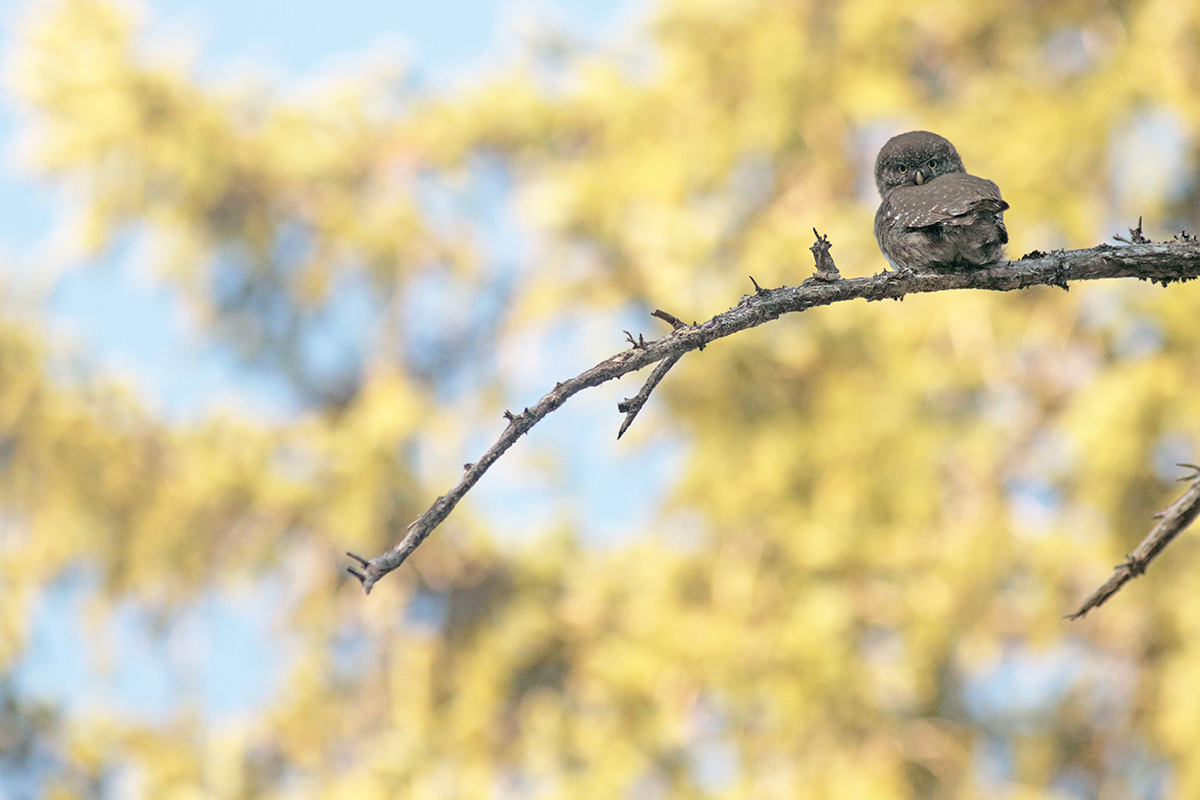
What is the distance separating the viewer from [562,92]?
10.1 m

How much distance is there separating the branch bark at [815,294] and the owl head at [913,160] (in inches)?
44.8

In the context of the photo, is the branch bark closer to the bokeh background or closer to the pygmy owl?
the pygmy owl

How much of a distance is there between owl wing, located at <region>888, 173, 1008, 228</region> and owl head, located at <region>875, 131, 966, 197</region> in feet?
1.62

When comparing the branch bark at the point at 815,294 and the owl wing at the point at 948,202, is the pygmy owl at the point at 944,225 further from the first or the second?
the branch bark at the point at 815,294

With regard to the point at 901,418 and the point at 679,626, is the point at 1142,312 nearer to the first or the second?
the point at 901,418

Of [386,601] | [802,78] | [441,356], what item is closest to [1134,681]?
[802,78]

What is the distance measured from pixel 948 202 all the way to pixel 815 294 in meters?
0.76

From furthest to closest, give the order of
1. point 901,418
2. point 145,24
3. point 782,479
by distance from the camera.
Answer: point 145,24
point 782,479
point 901,418

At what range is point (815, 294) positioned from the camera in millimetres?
1778

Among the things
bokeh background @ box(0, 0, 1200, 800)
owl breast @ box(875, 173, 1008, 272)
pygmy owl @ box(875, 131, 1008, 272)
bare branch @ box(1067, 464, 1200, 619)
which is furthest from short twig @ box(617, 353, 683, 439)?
bokeh background @ box(0, 0, 1200, 800)

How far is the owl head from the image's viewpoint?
318 cm

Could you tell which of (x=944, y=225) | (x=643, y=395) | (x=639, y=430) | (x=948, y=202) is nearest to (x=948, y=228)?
(x=944, y=225)

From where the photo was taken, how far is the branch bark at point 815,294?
1431 mm

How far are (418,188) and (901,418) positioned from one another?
5.28 metres
